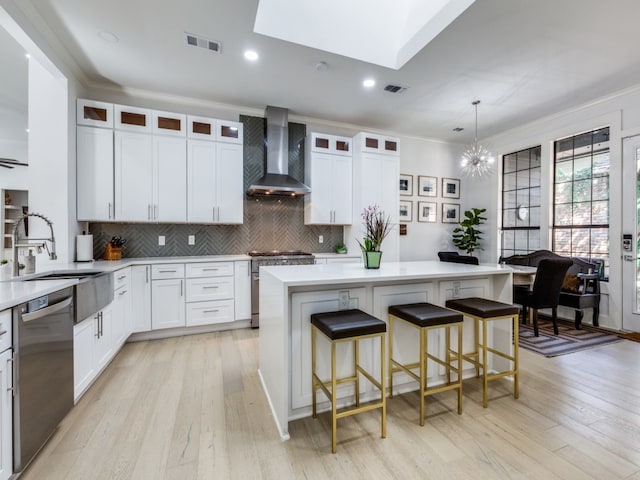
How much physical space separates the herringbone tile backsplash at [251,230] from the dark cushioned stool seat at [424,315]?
2746mm

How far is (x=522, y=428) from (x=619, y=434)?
0.56 meters

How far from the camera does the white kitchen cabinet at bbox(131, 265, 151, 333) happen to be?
3322mm

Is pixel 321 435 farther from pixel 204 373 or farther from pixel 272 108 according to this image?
pixel 272 108

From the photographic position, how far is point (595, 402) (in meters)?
2.18

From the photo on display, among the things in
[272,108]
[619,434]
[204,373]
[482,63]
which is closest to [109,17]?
[272,108]

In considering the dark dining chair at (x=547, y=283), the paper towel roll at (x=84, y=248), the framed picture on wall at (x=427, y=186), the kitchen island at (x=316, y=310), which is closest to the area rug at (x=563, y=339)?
the dark dining chair at (x=547, y=283)

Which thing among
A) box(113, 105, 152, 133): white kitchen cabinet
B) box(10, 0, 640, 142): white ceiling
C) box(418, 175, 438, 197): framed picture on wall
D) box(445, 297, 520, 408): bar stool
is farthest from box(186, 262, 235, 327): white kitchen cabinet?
box(418, 175, 438, 197): framed picture on wall

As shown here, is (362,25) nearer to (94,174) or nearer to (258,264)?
(258,264)

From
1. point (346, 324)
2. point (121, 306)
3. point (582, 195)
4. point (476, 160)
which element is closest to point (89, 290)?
point (121, 306)

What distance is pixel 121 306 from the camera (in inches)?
A: 118

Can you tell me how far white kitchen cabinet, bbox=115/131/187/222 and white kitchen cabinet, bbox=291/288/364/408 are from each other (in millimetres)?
2543

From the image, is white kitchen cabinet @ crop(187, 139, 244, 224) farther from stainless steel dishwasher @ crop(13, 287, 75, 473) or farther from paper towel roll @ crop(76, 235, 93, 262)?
stainless steel dishwasher @ crop(13, 287, 75, 473)

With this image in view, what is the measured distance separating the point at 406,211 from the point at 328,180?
1.86 meters

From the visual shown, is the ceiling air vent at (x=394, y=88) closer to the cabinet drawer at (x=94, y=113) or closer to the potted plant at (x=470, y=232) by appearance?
the potted plant at (x=470, y=232)
